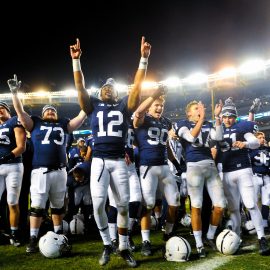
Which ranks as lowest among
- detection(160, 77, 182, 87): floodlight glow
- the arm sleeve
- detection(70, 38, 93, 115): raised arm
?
the arm sleeve

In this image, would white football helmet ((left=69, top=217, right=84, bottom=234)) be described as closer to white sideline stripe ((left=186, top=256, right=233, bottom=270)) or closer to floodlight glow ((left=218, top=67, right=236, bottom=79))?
white sideline stripe ((left=186, top=256, right=233, bottom=270))

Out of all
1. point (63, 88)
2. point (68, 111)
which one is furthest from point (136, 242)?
point (63, 88)

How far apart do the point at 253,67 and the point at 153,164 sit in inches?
1032

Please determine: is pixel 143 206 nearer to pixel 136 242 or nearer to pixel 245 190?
pixel 136 242

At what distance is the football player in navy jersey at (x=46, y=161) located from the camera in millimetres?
4984

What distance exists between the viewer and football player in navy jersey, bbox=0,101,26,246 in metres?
5.40

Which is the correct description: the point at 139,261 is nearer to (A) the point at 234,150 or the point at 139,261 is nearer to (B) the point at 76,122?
(A) the point at 234,150

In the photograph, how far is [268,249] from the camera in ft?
14.7

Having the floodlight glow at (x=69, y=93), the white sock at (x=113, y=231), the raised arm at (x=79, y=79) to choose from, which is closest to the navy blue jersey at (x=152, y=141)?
the white sock at (x=113, y=231)

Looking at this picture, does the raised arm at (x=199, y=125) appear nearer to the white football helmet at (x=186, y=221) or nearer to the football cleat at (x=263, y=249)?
the football cleat at (x=263, y=249)

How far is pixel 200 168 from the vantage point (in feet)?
16.2

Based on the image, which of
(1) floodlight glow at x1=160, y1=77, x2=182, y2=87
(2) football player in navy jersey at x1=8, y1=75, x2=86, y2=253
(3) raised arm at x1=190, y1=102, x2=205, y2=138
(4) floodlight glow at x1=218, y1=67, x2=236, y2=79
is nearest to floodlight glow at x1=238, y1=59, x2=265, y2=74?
(4) floodlight glow at x1=218, y1=67, x2=236, y2=79

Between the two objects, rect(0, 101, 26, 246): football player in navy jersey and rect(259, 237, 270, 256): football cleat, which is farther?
rect(0, 101, 26, 246): football player in navy jersey

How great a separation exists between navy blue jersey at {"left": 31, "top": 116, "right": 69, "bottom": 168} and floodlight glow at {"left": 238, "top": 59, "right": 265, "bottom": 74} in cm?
2619
